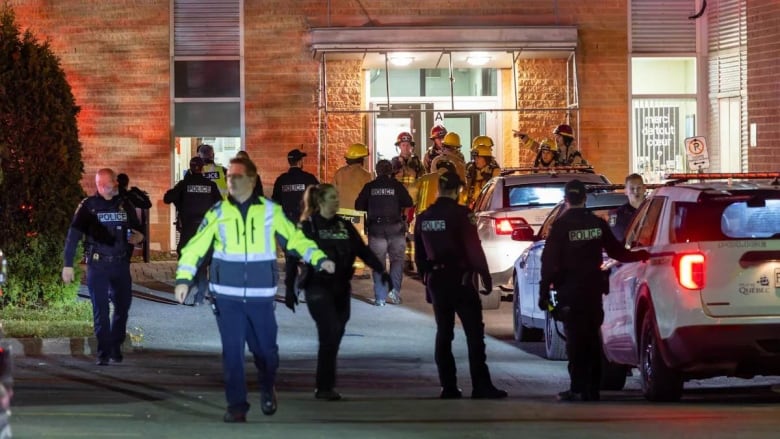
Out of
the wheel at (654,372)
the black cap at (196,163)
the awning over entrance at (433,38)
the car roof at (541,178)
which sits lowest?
the wheel at (654,372)

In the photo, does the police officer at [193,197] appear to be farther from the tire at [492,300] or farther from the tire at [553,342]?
the tire at [553,342]

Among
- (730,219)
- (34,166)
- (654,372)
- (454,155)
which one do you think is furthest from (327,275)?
(454,155)

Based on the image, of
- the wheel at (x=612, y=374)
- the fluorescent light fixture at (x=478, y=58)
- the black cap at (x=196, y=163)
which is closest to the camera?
the wheel at (x=612, y=374)

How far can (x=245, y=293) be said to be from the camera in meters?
10.6

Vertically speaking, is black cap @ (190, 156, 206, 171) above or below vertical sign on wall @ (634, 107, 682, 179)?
below

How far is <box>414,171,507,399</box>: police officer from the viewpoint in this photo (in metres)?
12.3

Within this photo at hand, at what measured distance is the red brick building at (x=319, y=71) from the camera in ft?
85.3

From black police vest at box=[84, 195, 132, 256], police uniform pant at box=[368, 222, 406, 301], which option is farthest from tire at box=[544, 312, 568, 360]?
police uniform pant at box=[368, 222, 406, 301]

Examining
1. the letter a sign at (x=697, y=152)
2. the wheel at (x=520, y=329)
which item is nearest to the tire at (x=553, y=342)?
the wheel at (x=520, y=329)

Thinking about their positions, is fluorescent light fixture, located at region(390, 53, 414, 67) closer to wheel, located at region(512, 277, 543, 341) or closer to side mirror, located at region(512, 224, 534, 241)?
wheel, located at region(512, 277, 543, 341)

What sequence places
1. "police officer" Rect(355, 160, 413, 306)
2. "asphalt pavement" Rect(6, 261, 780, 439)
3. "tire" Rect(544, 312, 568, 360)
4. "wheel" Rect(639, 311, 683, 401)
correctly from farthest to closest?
1. "police officer" Rect(355, 160, 413, 306)
2. "tire" Rect(544, 312, 568, 360)
3. "wheel" Rect(639, 311, 683, 401)
4. "asphalt pavement" Rect(6, 261, 780, 439)

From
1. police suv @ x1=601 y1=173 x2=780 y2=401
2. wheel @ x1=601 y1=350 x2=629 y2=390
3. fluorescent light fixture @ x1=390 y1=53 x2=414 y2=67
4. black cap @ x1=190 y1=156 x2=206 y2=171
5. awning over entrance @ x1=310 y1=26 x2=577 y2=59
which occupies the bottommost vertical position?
wheel @ x1=601 y1=350 x2=629 y2=390

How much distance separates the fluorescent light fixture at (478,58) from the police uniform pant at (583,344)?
1429 cm

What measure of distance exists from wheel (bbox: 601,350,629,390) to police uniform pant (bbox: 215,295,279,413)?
3776 millimetres
